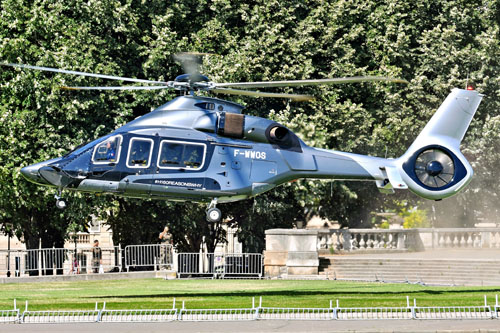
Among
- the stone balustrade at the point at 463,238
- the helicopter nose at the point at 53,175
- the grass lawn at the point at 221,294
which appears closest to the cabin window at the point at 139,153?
the helicopter nose at the point at 53,175

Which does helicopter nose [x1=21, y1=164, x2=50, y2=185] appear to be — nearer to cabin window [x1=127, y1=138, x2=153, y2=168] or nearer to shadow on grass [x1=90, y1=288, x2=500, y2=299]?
cabin window [x1=127, y1=138, x2=153, y2=168]

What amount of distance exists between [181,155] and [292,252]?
42.6 ft

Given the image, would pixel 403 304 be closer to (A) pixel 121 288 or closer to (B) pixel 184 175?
(B) pixel 184 175

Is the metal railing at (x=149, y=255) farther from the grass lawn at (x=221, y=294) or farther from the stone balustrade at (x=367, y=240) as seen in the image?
the stone balustrade at (x=367, y=240)

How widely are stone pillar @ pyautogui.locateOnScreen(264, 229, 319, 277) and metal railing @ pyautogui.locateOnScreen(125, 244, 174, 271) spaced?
422 cm

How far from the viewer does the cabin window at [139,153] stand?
2647 centimetres

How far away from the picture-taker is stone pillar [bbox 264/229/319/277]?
38406mm

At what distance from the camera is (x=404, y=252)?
45.8 meters

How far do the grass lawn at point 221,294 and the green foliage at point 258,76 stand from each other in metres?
8.32

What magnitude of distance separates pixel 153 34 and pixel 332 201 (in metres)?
12.2

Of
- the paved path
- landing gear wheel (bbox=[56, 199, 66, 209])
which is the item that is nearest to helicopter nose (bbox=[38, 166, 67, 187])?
landing gear wheel (bbox=[56, 199, 66, 209])

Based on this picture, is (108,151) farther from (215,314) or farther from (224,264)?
(224,264)

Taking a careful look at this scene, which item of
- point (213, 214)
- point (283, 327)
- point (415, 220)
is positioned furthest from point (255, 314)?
point (415, 220)

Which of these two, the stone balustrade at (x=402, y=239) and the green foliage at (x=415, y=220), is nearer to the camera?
the stone balustrade at (x=402, y=239)
